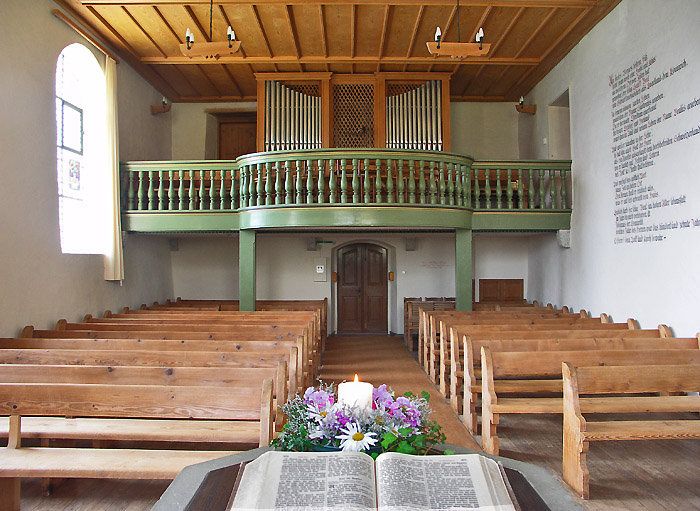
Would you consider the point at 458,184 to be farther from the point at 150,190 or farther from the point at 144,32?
the point at 144,32

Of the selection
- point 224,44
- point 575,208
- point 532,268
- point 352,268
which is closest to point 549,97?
point 575,208

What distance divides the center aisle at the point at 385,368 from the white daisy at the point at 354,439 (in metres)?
2.82

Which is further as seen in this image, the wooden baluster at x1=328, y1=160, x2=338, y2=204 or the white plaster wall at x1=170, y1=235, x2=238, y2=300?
the white plaster wall at x1=170, y1=235, x2=238, y2=300

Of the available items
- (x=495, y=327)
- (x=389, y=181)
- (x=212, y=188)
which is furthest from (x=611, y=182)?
(x=212, y=188)

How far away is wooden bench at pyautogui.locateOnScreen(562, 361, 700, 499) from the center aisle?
3.29 ft

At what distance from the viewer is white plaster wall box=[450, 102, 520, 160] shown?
35.7 feet

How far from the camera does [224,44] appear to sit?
626 cm

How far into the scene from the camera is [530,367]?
4004 mm

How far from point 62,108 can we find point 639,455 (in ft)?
25.0

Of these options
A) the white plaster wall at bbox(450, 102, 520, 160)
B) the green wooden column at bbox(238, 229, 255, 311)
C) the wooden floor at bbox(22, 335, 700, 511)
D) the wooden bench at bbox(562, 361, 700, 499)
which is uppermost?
the white plaster wall at bbox(450, 102, 520, 160)

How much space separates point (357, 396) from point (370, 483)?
0.33 meters

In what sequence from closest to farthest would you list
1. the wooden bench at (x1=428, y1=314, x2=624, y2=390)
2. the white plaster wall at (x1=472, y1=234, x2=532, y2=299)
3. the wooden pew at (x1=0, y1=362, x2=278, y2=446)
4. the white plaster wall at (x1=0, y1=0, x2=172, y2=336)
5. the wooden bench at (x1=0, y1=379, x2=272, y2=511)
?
the wooden bench at (x1=0, y1=379, x2=272, y2=511), the wooden pew at (x1=0, y1=362, x2=278, y2=446), the white plaster wall at (x1=0, y1=0, x2=172, y2=336), the wooden bench at (x1=428, y1=314, x2=624, y2=390), the white plaster wall at (x1=472, y1=234, x2=532, y2=299)

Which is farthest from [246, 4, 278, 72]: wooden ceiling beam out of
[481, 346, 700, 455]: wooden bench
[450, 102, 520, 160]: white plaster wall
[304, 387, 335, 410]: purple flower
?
[304, 387, 335, 410]: purple flower

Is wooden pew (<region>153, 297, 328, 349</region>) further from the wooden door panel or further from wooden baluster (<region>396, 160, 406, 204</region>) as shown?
wooden baluster (<region>396, 160, 406, 204</region>)
